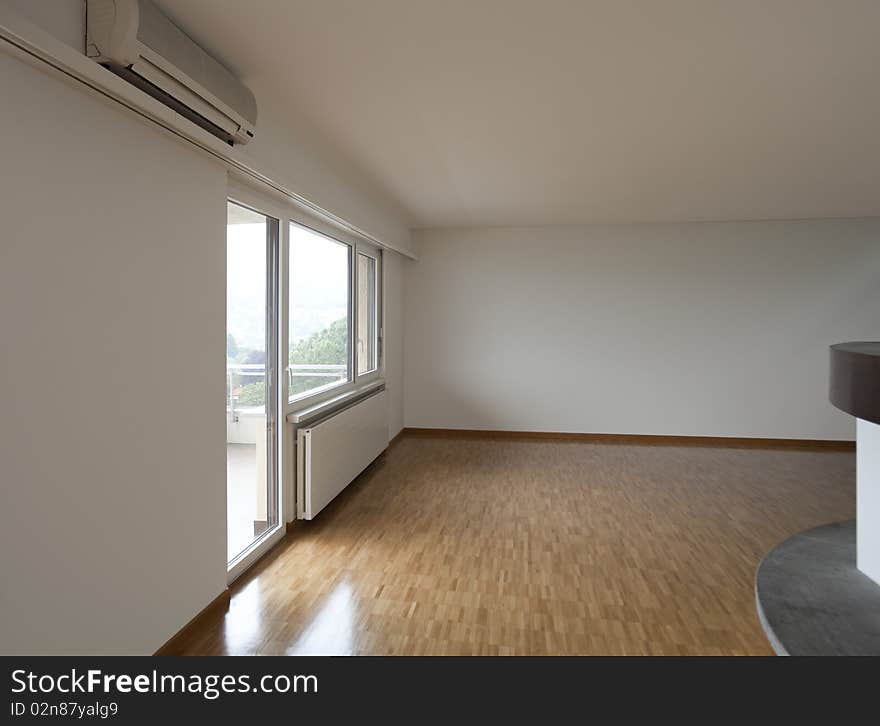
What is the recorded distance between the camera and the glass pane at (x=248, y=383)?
3508 mm

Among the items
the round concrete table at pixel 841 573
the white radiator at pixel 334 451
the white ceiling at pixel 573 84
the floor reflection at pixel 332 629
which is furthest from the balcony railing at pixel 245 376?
the round concrete table at pixel 841 573

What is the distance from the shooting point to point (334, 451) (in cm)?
463

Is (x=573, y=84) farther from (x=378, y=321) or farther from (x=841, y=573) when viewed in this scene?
(x=378, y=321)

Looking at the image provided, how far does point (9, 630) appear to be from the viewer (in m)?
1.75

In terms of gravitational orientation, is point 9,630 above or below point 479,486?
above

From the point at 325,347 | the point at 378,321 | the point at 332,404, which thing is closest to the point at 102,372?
the point at 332,404

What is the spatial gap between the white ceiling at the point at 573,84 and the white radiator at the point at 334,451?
2.00m

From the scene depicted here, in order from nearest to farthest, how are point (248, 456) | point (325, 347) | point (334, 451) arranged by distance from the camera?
point (248, 456)
point (334, 451)
point (325, 347)

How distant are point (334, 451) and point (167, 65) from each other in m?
3.02

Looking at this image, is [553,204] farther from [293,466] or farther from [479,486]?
[293,466]

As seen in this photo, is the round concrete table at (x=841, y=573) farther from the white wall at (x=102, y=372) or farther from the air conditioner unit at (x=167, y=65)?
the air conditioner unit at (x=167, y=65)

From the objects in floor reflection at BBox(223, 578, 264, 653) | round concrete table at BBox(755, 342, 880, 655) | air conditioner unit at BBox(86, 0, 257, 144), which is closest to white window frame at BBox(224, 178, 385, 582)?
floor reflection at BBox(223, 578, 264, 653)
